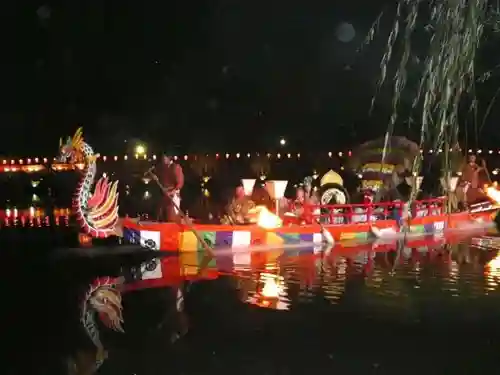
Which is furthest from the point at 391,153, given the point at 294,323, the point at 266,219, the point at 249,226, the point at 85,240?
the point at 294,323

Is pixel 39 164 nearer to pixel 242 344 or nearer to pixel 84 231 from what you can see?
pixel 84 231

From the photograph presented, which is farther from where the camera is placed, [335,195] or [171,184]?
[335,195]

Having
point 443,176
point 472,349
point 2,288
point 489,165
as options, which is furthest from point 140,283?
point 489,165

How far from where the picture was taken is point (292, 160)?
1810 inches

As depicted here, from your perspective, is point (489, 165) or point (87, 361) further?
point (489, 165)

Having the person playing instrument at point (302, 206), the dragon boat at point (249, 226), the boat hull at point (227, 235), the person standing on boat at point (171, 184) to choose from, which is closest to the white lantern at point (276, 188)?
the dragon boat at point (249, 226)

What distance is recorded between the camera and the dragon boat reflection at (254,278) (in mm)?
9516

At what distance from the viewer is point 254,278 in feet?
40.9

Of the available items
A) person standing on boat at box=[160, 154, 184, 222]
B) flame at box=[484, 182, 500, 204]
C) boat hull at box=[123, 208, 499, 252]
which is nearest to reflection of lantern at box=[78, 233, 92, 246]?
boat hull at box=[123, 208, 499, 252]

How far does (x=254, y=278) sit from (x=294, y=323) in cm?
318

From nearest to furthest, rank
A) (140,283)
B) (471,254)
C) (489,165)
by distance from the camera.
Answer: (140,283), (471,254), (489,165)

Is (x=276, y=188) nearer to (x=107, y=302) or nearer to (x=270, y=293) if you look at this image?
(x=270, y=293)

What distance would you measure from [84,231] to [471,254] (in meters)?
8.74

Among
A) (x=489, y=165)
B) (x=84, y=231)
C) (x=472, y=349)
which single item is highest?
(x=489, y=165)
